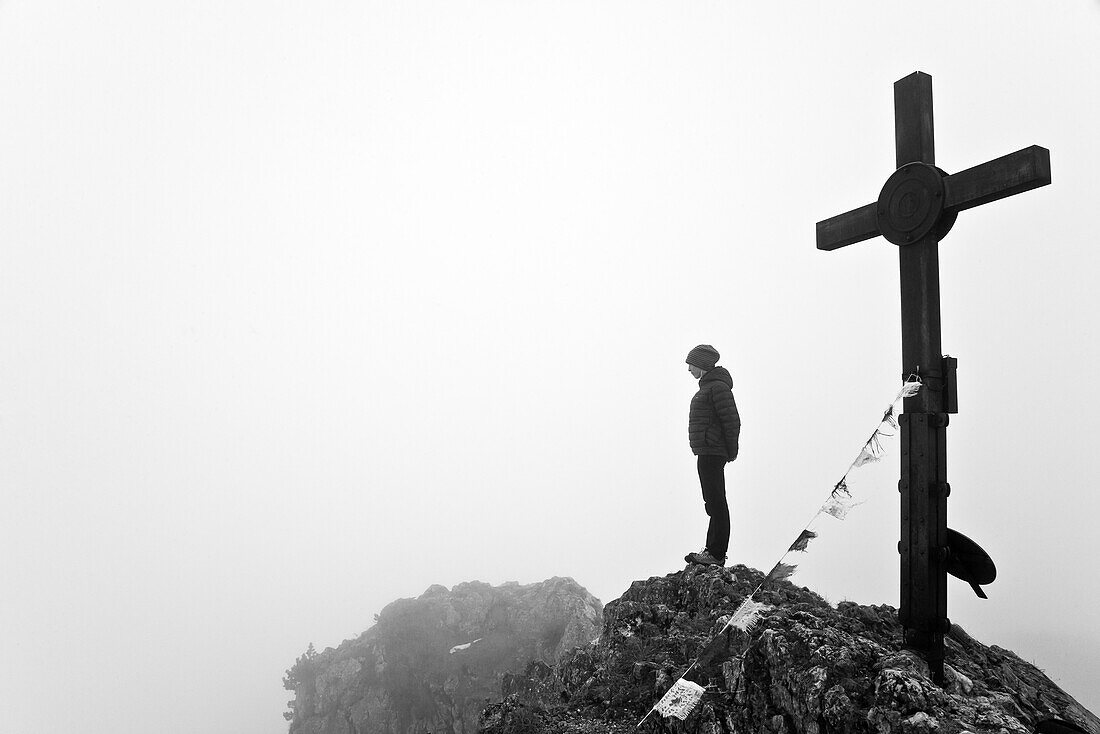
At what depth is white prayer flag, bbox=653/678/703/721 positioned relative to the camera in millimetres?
5105

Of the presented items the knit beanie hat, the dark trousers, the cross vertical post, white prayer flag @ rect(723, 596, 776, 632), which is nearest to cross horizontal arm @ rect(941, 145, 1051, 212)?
the cross vertical post

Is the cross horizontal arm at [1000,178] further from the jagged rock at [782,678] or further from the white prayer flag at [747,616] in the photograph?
the white prayer flag at [747,616]

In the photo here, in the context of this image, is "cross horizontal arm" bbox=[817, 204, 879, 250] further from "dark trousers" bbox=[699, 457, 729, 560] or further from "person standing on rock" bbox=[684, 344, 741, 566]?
"dark trousers" bbox=[699, 457, 729, 560]

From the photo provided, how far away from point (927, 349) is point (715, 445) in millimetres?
3406

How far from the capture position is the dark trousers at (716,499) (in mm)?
8344

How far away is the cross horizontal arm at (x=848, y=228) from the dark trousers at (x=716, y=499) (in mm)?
3394

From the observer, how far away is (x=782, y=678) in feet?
16.6

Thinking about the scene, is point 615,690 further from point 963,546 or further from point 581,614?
point 581,614

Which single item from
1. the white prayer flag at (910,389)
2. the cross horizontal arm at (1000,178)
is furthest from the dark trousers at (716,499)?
the cross horizontal arm at (1000,178)

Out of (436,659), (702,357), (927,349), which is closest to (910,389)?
(927,349)

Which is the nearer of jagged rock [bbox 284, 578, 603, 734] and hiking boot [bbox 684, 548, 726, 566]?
hiking boot [bbox 684, 548, 726, 566]

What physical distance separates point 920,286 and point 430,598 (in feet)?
123

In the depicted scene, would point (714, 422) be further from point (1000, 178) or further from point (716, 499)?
point (1000, 178)

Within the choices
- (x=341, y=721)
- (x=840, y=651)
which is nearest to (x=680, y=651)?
(x=840, y=651)
